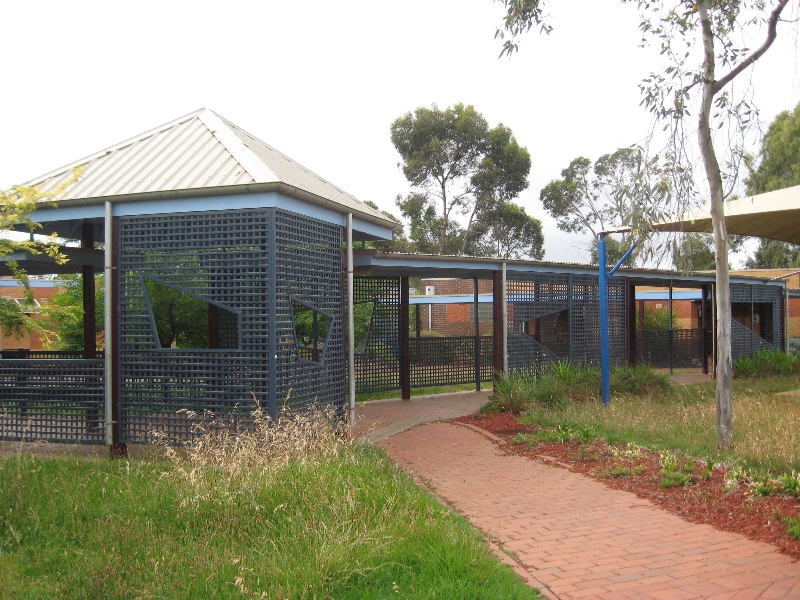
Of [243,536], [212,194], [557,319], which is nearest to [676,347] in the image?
[557,319]

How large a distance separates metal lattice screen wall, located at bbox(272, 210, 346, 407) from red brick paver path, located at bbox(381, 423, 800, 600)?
135 centimetres

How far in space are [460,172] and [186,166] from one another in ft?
88.3

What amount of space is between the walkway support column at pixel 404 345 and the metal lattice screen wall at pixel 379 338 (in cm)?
13

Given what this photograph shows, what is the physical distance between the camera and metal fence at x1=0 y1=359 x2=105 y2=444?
314 inches

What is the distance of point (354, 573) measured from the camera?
4.24 meters

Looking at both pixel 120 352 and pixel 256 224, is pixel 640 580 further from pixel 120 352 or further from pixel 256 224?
pixel 120 352

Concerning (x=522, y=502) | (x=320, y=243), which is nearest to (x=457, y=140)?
(x=320, y=243)

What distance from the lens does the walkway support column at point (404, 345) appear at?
1337cm

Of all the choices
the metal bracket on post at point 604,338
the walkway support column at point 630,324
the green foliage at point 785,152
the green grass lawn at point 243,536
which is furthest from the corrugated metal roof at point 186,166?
the green foliage at point 785,152

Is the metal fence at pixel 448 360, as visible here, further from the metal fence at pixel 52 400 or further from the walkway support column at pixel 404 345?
the metal fence at pixel 52 400

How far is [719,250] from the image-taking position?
7.90 m

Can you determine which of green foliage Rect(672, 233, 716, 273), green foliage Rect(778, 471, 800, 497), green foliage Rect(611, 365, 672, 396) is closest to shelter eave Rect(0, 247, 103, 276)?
green foliage Rect(672, 233, 716, 273)

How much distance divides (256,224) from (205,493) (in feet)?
10.0

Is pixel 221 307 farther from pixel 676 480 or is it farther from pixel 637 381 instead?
pixel 637 381
